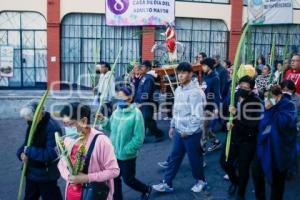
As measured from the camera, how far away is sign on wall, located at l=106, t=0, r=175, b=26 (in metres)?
14.5

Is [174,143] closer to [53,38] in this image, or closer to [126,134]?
[126,134]

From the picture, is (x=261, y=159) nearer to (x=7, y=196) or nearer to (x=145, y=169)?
(x=145, y=169)

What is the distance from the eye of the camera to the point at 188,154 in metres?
5.63

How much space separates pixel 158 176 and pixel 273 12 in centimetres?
1207

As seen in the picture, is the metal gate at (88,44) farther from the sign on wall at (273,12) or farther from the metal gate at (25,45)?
the sign on wall at (273,12)

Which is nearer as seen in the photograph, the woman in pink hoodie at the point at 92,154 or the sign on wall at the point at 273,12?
the woman in pink hoodie at the point at 92,154

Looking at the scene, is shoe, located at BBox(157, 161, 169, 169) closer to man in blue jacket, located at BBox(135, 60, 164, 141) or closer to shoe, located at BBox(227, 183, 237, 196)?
shoe, located at BBox(227, 183, 237, 196)

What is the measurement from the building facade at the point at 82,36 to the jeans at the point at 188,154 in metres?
9.48

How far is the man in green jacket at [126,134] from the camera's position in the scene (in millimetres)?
5000

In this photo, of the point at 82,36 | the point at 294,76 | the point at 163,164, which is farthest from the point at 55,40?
the point at 294,76

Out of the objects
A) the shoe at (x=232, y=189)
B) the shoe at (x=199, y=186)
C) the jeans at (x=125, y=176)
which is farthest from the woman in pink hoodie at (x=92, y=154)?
the shoe at (x=232, y=189)

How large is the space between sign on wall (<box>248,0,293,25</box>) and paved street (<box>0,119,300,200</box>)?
9345mm

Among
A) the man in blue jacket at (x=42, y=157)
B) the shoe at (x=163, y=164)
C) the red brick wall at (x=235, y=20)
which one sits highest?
the red brick wall at (x=235, y=20)

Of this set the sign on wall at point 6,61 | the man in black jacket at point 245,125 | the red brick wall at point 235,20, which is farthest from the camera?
the red brick wall at point 235,20
